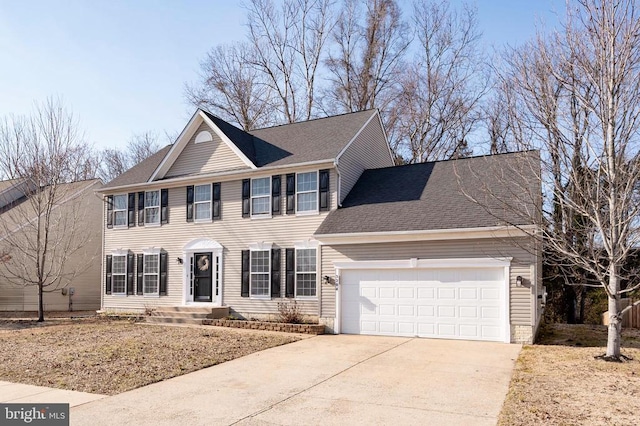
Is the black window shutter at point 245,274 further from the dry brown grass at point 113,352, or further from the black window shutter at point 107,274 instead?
the black window shutter at point 107,274

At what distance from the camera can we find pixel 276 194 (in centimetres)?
1645

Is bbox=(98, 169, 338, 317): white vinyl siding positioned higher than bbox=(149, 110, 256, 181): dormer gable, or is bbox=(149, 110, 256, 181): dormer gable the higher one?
bbox=(149, 110, 256, 181): dormer gable

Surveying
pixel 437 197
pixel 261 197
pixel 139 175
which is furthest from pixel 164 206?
pixel 437 197

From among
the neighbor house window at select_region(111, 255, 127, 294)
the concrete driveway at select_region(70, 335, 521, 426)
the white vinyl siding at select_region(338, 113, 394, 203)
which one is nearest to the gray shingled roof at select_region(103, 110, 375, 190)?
the white vinyl siding at select_region(338, 113, 394, 203)

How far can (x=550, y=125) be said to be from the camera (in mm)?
9914

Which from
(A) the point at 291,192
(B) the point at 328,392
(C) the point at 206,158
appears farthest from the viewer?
(C) the point at 206,158

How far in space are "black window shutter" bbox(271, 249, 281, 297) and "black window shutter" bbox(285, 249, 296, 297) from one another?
35 cm

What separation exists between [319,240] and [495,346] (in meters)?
5.50

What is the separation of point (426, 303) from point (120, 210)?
12.8 metres

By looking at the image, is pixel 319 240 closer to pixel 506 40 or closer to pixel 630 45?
pixel 506 40

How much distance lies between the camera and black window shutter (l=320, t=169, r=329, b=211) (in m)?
15.6

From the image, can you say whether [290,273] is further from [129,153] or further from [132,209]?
[129,153]

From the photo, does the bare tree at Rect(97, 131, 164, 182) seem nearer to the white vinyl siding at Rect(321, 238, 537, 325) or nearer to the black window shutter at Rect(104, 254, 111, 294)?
the black window shutter at Rect(104, 254, 111, 294)

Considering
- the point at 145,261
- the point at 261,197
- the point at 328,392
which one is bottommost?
the point at 328,392
